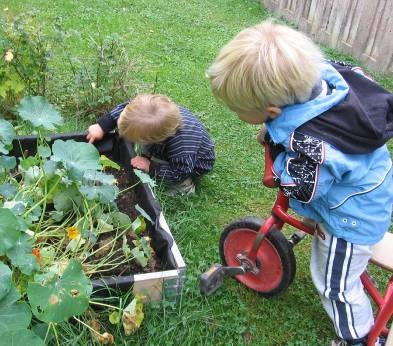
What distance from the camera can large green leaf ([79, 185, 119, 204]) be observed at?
2178 mm

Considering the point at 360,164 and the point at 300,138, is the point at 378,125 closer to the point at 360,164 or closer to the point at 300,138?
the point at 360,164

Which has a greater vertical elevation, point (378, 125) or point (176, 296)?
point (378, 125)

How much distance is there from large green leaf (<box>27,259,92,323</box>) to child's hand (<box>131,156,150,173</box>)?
115cm

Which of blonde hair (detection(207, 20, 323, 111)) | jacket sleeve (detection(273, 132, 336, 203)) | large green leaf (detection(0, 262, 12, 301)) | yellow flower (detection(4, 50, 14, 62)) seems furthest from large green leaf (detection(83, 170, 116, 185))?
yellow flower (detection(4, 50, 14, 62))

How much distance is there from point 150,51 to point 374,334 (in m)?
3.73

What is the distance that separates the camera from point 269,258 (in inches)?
90.3

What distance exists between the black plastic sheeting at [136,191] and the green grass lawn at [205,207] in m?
0.20

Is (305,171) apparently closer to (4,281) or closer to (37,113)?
(4,281)

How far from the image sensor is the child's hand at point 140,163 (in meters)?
2.81

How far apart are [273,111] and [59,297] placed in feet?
3.34

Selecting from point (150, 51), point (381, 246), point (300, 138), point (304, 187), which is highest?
point (300, 138)

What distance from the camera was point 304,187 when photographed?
5.76ft

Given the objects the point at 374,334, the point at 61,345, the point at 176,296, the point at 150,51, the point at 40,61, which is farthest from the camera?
the point at 150,51

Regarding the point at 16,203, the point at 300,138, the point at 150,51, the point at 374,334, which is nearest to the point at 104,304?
the point at 16,203
